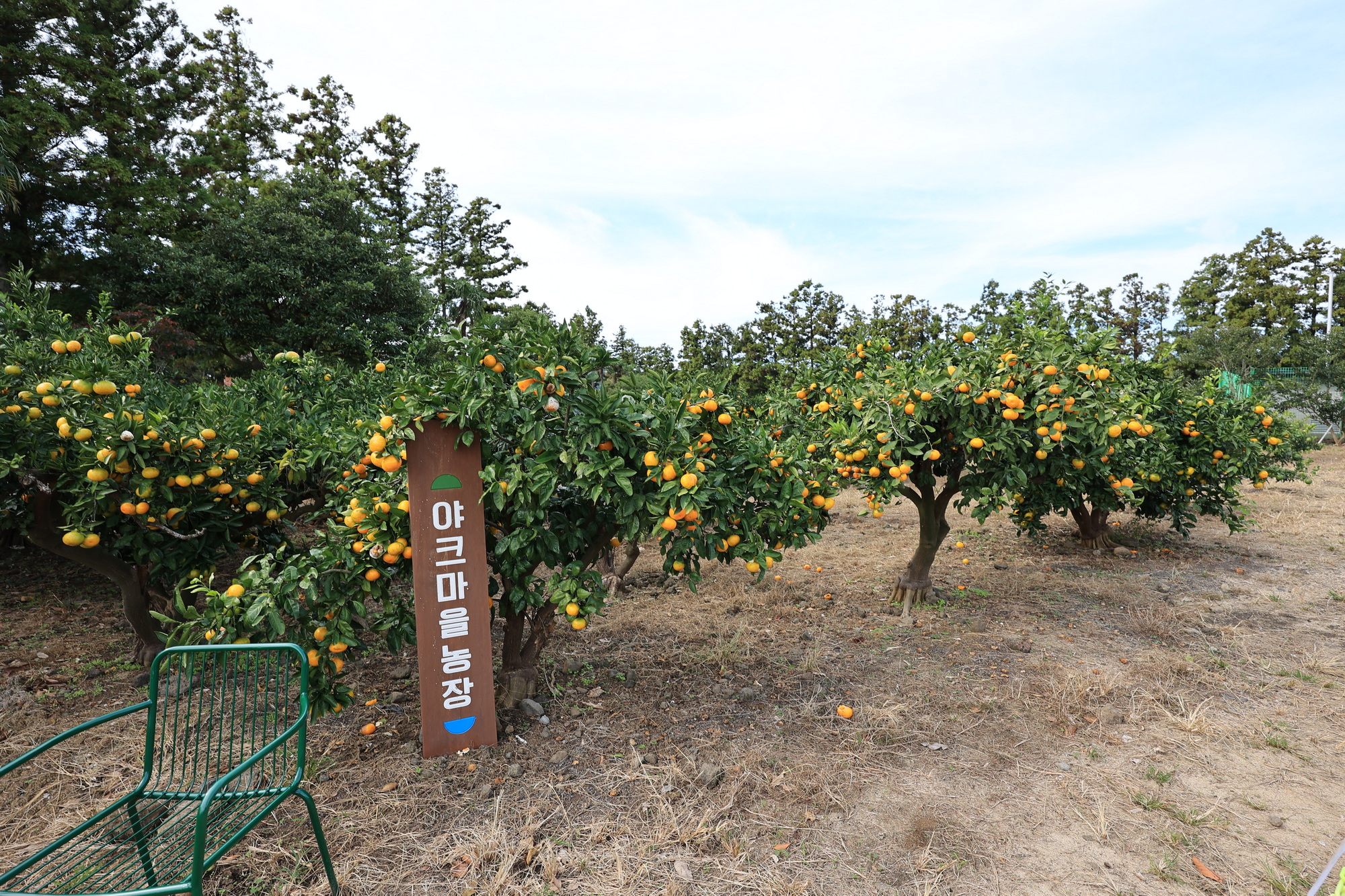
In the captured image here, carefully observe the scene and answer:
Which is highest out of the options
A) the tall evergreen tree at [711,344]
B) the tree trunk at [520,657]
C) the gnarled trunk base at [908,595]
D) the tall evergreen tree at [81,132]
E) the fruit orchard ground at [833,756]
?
the tall evergreen tree at [81,132]

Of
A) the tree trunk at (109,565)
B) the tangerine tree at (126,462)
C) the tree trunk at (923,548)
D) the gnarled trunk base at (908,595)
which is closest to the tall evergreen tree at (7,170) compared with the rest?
the tangerine tree at (126,462)

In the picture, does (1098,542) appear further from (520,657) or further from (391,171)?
(391,171)

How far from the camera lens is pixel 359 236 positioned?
13.6 m

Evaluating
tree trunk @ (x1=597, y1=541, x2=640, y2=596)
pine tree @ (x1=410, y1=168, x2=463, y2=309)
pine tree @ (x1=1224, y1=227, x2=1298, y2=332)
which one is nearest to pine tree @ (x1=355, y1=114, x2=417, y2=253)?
pine tree @ (x1=410, y1=168, x2=463, y2=309)

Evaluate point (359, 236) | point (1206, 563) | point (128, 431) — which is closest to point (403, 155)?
point (359, 236)

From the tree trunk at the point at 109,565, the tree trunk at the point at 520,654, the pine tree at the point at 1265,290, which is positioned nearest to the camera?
the tree trunk at the point at 520,654

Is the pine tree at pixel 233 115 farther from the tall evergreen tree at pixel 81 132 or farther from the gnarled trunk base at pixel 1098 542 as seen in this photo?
the gnarled trunk base at pixel 1098 542

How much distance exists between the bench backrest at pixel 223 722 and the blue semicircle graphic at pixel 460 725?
569 mm

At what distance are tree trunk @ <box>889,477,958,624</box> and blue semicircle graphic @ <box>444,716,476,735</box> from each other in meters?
2.99

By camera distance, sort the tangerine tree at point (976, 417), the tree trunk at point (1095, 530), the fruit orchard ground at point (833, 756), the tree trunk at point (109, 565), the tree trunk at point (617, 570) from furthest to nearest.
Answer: the tree trunk at point (1095, 530)
the tree trunk at point (617, 570)
the tangerine tree at point (976, 417)
the tree trunk at point (109, 565)
the fruit orchard ground at point (833, 756)

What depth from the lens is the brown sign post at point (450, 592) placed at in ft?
8.73

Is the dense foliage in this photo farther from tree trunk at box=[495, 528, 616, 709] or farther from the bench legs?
the bench legs

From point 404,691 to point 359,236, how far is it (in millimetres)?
12597

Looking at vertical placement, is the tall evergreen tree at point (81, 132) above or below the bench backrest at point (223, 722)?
above
